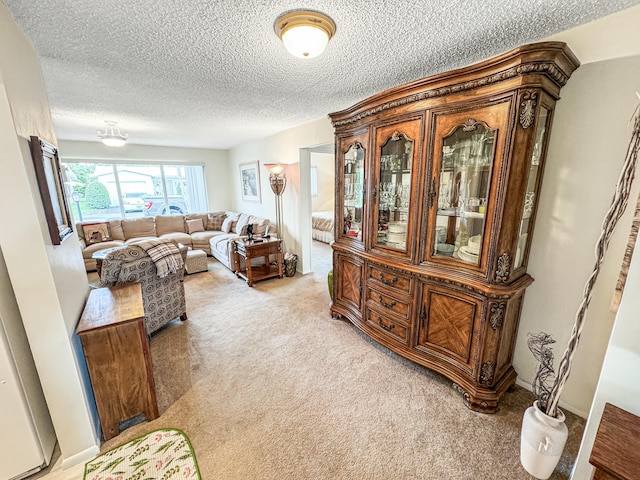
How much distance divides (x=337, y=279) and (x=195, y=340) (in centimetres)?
158

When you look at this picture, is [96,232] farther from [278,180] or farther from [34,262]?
[34,262]

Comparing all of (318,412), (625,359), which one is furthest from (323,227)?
(625,359)

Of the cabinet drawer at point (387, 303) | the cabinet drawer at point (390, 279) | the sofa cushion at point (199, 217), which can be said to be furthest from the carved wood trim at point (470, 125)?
the sofa cushion at point (199, 217)

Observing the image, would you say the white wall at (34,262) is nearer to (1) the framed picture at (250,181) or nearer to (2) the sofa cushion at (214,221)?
(1) the framed picture at (250,181)

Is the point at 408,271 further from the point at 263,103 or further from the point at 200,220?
the point at 200,220

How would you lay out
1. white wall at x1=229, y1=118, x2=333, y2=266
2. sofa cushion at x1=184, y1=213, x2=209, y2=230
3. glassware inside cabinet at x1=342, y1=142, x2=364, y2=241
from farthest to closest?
sofa cushion at x1=184, y1=213, x2=209, y2=230 < white wall at x1=229, y1=118, x2=333, y2=266 < glassware inside cabinet at x1=342, y1=142, x2=364, y2=241

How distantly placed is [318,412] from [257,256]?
260 cm

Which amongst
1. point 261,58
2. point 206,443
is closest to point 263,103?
point 261,58

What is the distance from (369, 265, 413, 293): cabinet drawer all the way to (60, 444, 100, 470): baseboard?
216cm

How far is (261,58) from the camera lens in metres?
1.80

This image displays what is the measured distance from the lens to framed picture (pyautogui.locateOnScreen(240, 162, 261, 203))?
5363 millimetres

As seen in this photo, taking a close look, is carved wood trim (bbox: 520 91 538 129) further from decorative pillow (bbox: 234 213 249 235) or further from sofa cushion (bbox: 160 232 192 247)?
sofa cushion (bbox: 160 232 192 247)

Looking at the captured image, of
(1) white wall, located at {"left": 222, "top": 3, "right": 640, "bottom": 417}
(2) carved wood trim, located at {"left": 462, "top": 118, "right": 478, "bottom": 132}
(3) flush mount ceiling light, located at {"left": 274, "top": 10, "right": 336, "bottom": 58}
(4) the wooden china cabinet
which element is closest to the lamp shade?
(4) the wooden china cabinet

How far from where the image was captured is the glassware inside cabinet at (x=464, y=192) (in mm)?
1697
